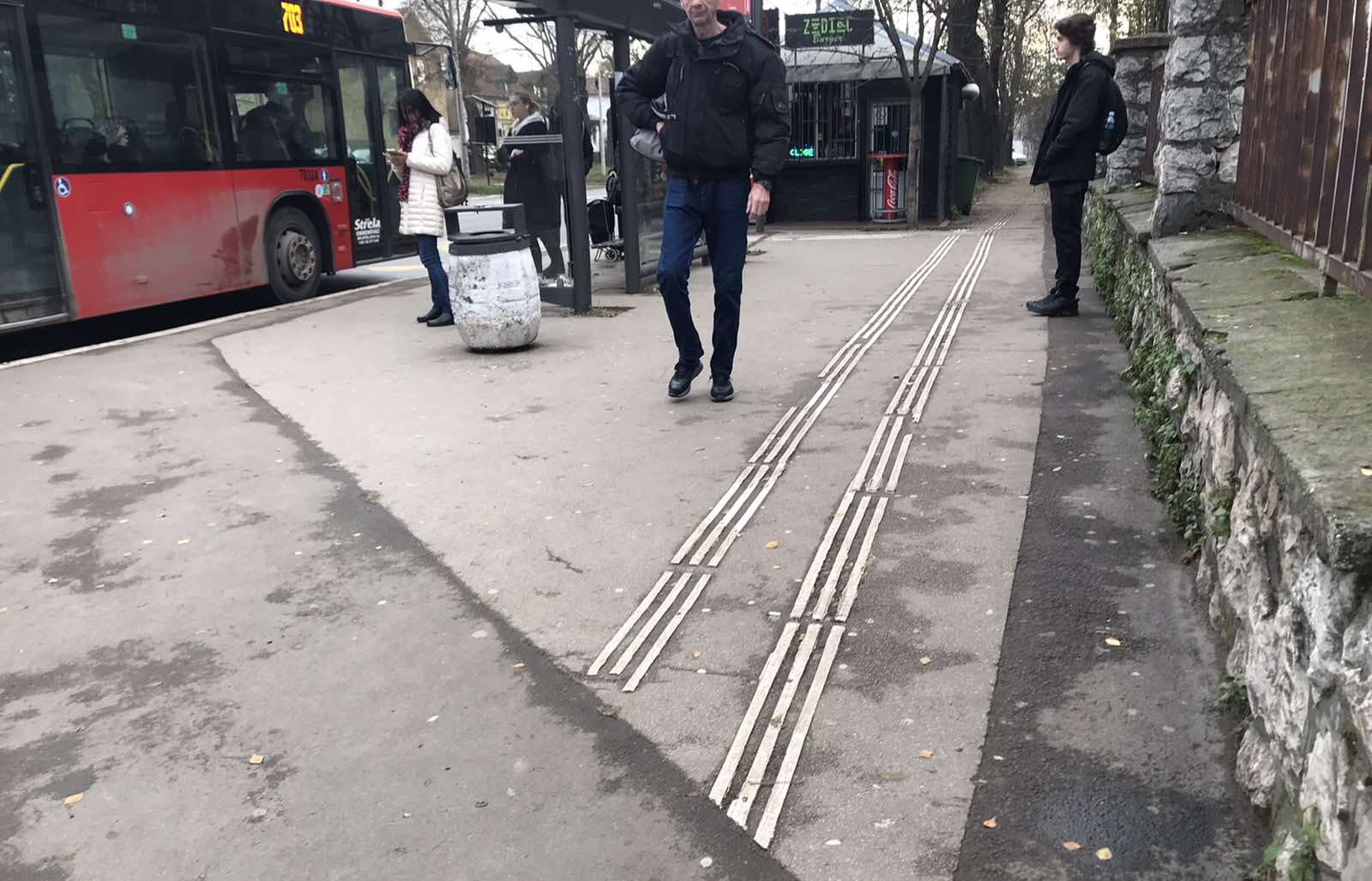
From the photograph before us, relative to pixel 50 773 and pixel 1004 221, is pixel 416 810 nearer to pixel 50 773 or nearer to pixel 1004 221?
pixel 50 773

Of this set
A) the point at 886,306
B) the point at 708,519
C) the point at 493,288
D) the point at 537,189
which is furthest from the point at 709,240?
the point at 537,189

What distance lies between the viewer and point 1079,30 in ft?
24.7

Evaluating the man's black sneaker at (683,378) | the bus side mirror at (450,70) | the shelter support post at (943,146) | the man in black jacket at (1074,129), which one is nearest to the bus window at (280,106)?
the bus side mirror at (450,70)

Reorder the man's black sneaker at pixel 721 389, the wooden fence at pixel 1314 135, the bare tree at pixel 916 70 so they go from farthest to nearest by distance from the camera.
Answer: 1. the bare tree at pixel 916 70
2. the man's black sneaker at pixel 721 389
3. the wooden fence at pixel 1314 135

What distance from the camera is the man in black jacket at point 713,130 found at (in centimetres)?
555

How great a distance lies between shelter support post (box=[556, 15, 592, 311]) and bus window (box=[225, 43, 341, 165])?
3.06m

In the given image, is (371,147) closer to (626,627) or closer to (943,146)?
(626,627)

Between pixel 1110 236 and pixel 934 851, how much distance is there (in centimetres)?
720

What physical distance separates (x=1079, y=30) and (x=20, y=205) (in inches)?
298

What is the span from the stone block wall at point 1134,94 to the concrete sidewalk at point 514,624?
3.96 m

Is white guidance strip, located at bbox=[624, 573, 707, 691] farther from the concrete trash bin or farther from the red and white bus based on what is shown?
the red and white bus

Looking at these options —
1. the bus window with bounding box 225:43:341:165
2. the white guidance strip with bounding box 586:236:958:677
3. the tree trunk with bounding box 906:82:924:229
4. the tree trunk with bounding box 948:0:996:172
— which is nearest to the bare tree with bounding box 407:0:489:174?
the tree trunk with bounding box 948:0:996:172

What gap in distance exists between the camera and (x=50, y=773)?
108 inches

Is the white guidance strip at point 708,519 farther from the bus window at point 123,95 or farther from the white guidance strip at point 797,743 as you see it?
the bus window at point 123,95
